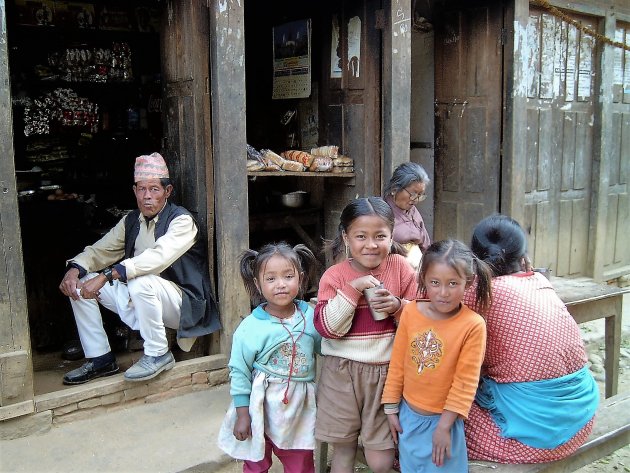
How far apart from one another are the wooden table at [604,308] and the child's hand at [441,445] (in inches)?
71.2

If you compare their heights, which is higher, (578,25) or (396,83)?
(578,25)

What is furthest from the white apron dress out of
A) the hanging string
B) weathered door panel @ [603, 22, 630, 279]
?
weathered door panel @ [603, 22, 630, 279]

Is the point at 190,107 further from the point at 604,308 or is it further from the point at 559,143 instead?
the point at 559,143

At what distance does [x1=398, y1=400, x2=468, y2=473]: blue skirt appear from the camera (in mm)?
2223

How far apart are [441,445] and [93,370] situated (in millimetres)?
2459

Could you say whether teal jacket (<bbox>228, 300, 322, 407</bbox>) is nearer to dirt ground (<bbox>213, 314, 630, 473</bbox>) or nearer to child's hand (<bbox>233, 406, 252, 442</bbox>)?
child's hand (<bbox>233, 406, 252, 442</bbox>)

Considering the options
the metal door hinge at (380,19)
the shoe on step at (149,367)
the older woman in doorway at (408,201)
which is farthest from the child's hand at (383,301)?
the metal door hinge at (380,19)

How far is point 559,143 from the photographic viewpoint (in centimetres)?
623

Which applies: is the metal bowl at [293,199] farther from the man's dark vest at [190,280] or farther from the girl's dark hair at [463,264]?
the girl's dark hair at [463,264]

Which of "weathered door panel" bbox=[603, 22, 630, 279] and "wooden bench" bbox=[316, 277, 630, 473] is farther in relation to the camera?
"weathered door panel" bbox=[603, 22, 630, 279]

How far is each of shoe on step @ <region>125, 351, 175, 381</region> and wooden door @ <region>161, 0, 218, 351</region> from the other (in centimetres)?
42

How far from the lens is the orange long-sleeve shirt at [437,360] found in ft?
7.07

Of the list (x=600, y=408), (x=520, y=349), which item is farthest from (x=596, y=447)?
(x=520, y=349)

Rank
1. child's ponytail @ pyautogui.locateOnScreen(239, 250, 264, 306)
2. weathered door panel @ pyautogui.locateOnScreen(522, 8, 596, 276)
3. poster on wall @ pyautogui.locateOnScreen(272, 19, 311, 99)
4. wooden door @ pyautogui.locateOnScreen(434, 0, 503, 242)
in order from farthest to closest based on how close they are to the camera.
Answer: weathered door panel @ pyautogui.locateOnScreen(522, 8, 596, 276)
wooden door @ pyautogui.locateOnScreen(434, 0, 503, 242)
poster on wall @ pyautogui.locateOnScreen(272, 19, 311, 99)
child's ponytail @ pyautogui.locateOnScreen(239, 250, 264, 306)
